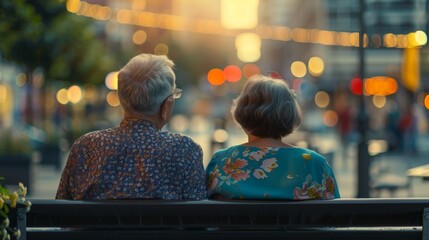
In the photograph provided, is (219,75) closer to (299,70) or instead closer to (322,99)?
(322,99)

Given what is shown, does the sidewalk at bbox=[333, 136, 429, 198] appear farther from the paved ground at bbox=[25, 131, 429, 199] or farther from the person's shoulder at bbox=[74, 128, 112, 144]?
the person's shoulder at bbox=[74, 128, 112, 144]

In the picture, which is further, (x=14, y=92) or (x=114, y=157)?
(x=14, y=92)

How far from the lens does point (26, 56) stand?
32156mm

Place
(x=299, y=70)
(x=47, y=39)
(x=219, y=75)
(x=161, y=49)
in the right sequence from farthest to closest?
(x=299, y=70) < (x=161, y=49) < (x=219, y=75) < (x=47, y=39)

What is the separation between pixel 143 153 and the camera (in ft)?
18.5

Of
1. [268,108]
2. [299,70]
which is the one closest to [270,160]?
[268,108]

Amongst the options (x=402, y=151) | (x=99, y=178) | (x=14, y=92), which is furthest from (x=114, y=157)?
(x=14, y=92)

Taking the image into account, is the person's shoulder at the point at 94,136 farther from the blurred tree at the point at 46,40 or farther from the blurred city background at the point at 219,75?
the blurred tree at the point at 46,40

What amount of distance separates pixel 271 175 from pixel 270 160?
0.30 feet
